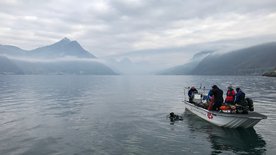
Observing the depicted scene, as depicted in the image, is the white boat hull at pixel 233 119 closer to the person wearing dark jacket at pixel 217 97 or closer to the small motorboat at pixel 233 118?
the small motorboat at pixel 233 118

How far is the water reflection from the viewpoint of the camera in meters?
18.1

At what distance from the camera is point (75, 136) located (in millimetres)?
21406

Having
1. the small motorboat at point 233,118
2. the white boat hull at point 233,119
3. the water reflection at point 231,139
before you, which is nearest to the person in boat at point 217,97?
the small motorboat at point 233,118

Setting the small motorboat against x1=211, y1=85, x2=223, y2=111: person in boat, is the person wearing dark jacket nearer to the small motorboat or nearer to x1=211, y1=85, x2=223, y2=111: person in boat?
x1=211, y1=85, x2=223, y2=111: person in boat

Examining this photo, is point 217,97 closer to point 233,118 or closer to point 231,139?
point 233,118

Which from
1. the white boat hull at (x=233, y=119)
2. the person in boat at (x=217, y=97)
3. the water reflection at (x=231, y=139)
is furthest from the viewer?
the person in boat at (x=217, y=97)

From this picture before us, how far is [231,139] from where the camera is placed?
20.7 m

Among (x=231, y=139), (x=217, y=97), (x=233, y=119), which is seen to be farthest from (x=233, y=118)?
(x=217, y=97)

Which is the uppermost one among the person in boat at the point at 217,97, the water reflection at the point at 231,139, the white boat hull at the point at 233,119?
the person in boat at the point at 217,97

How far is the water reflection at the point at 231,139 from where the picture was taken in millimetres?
18141

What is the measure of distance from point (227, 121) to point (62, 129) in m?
14.9

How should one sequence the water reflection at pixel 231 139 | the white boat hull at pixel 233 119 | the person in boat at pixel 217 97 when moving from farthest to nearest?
the person in boat at pixel 217 97, the white boat hull at pixel 233 119, the water reflection at pixel 231 139

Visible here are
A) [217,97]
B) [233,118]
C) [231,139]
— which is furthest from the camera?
[217,97]

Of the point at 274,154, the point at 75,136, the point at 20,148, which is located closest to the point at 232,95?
the point at 274,154
